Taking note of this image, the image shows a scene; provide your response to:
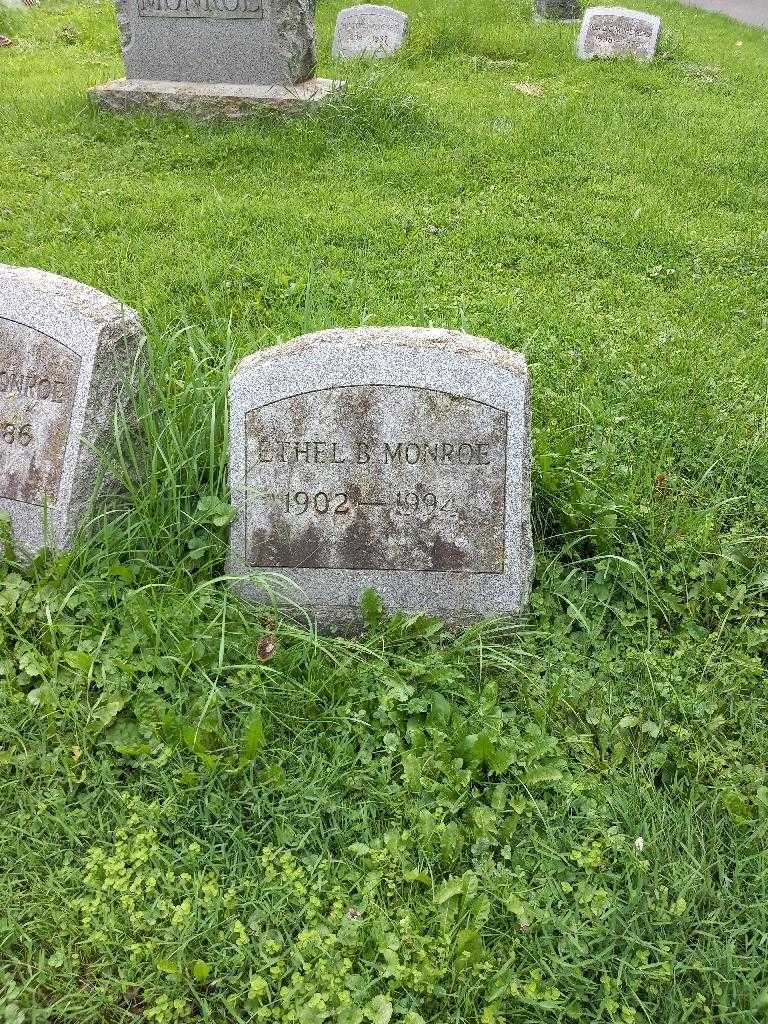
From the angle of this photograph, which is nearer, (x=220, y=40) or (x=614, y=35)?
(x=220, y=40)

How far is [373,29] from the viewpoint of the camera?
930 centimetres

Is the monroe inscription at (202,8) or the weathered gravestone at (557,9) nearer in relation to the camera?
the monroe inscription at (202,8)

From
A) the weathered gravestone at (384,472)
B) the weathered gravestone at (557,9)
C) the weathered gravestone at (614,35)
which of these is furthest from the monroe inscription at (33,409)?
the weathered gravestone at (557,9)

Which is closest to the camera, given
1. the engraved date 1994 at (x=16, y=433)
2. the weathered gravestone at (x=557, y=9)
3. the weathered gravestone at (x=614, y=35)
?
the engraved date 1994 at (x=16, y=433)

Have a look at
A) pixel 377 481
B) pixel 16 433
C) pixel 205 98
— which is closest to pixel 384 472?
pixel 377 481

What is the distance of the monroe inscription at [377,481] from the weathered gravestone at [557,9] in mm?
10641

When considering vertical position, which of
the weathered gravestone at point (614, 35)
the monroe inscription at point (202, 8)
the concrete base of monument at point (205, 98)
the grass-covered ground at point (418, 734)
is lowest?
the grass-covered ground at point (418, 734)

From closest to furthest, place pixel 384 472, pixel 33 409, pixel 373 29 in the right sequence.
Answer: pixel 384 472, pixel 33 409, pixel 373 29

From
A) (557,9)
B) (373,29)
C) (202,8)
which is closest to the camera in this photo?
(202,8)

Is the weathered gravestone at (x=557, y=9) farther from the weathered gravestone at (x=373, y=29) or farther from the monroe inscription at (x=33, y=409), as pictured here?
the monroe inscription at (x=33, y=409)

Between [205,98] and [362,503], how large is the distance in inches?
212

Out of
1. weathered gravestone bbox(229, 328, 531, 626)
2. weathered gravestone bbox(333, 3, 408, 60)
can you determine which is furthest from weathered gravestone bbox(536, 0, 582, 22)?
weathered gravestone bbox(229, 328, 531, 626)

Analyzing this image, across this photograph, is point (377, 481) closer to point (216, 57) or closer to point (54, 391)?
point (54, 391)

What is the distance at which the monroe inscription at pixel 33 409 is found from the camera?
9.18 ft
